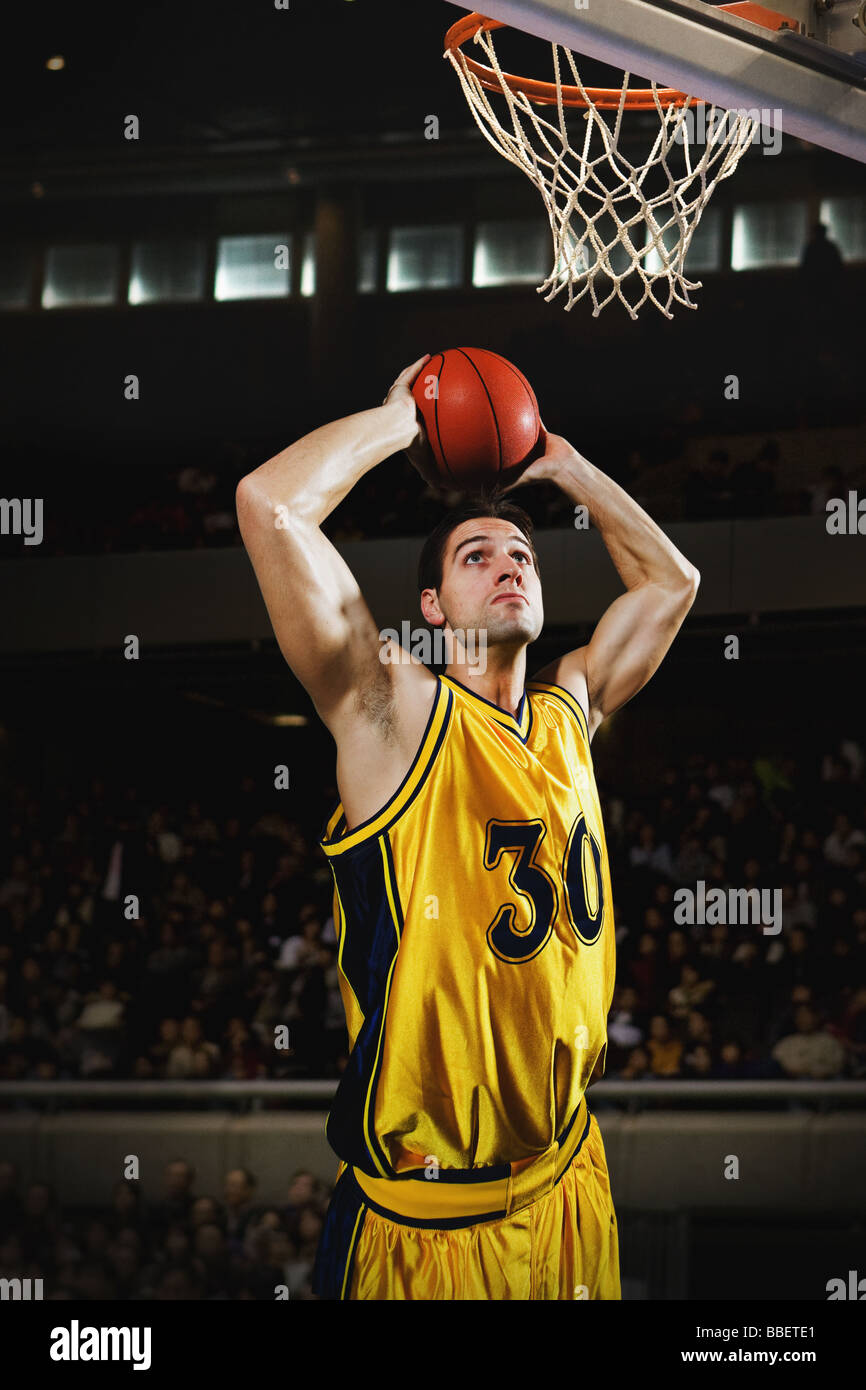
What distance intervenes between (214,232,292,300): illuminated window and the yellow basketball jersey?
8835mm

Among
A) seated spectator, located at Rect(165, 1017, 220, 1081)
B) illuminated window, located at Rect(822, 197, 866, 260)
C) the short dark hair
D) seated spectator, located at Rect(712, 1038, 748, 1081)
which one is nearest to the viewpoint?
the short dark hair

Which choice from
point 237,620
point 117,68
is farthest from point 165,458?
point 117,68

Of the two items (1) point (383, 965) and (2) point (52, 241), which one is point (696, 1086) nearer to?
(1) point (383, 965)

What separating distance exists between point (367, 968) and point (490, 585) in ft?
3.87

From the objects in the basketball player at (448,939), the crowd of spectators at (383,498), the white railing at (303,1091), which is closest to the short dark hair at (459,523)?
the basketball player at (448,939)

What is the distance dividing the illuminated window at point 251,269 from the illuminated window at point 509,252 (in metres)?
1.65

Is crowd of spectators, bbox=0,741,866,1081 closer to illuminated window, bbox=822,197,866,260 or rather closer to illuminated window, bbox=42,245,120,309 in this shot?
illuminated window, bbox=822,197,866,260

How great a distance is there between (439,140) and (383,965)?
9.40m

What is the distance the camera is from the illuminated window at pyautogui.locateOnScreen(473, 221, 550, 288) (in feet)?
38.4

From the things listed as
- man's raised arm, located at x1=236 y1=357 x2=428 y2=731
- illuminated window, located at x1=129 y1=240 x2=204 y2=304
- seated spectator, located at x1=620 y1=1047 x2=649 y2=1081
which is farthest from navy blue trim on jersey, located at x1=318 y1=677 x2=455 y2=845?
illuminated window, located at x1=129 y1=240 x2=204 y2=304

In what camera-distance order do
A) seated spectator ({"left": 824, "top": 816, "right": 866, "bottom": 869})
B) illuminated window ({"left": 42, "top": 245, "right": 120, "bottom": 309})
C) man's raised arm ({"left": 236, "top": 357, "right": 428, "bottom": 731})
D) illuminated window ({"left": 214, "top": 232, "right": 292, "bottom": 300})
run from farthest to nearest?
1. illuminated window ({"left": 42, "top": 245, "right": 120, "bottom": 309})
2. illuminated window ({"left": 214, "top": 232, "right": 292, "bottom": 300})
3. seated spectator ({"left": 824, "top": 816, "right": 866, "bottom": 869})
4. man's raised arm ({"left": 236, "top": 357, "right": 428, "bottom": 731})

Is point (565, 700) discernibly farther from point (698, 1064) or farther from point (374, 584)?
point (374, 584)

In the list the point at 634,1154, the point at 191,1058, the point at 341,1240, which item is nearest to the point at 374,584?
the point at 191,1058

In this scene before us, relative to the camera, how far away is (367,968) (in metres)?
4.04
